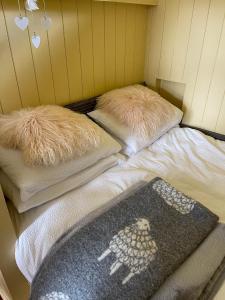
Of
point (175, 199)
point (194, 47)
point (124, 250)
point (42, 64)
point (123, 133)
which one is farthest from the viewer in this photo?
point (194, 47)

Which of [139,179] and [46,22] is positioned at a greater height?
[46,22]

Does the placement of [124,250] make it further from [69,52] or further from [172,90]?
[172,90]

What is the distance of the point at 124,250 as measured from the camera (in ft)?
2.28

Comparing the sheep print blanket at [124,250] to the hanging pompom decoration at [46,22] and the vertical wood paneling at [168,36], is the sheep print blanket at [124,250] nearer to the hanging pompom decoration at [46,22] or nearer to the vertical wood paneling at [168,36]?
the hanging pompom decoration at [46,22]

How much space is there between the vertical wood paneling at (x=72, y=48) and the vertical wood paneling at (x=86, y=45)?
0.03 metres

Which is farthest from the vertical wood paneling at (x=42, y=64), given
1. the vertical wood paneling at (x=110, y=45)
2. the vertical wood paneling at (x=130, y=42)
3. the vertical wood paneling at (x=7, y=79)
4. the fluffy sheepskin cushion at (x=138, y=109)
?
the vertical wood paneling at (x=130, y=42)

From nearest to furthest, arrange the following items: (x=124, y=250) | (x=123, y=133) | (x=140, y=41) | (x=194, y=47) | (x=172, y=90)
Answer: (x=124, y=250) → (x=123, y=133) → (x=194, y=47) → (x=140, y=41) → (x=172, y=90)

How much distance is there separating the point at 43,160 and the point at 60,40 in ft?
2.52

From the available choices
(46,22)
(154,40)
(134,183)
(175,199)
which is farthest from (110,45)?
(175,199)

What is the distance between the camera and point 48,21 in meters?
1.12

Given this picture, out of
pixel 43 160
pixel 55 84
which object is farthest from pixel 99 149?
pixel 55 84

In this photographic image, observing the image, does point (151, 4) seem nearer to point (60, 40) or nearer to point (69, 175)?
point (60, 40)

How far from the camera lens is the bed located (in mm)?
790

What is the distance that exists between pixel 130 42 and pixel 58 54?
666mm
